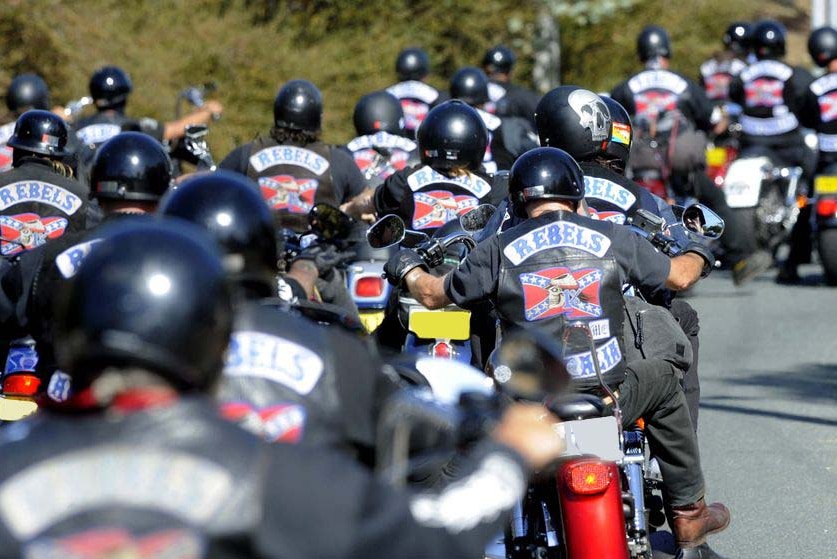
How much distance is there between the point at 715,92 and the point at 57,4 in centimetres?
775

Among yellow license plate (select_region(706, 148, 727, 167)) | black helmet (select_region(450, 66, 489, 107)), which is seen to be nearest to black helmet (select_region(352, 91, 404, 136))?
black helmet (select_region(450, 66, 489, 107))

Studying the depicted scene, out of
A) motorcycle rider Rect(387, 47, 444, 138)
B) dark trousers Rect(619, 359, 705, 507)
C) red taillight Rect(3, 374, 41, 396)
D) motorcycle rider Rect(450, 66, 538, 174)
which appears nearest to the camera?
dark trousers Rect(619, 359, 705, 507)

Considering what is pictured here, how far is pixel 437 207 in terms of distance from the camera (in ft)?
27.0

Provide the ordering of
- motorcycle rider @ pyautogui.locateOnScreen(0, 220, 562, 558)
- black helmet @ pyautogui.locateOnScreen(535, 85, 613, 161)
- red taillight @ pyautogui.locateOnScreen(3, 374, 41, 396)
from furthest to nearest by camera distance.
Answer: black helmet @ pyautogui.locateOnScreen(535, 85, 613, 161) < red taillight @ pyautogui.locateOnScreen(3, 374, 41, 396) < motorcycle rider @ pyautogui.locateOnScreen(0, 220, 562, 558)

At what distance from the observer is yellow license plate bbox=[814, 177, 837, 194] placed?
14.4 meters

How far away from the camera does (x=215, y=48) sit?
69.9ft

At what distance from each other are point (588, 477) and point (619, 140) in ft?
6.97

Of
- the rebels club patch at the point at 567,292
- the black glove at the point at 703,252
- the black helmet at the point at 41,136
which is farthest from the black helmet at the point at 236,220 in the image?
the black helmet at the point at 41,136

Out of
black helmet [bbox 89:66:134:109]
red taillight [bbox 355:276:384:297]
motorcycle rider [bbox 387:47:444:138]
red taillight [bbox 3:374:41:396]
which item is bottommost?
red taillight [bbox 355:276:384:297]

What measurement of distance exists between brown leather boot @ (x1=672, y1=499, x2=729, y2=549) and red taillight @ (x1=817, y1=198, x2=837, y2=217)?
27.4 ft

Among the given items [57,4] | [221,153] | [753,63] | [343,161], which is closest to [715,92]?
[753,63]

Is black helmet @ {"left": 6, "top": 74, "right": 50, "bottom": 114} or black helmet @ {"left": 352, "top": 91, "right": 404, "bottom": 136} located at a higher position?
black helmet @ {"left": 6, "top": 74, "right": 50, "bottom": 114}

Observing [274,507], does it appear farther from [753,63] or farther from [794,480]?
[753,63]

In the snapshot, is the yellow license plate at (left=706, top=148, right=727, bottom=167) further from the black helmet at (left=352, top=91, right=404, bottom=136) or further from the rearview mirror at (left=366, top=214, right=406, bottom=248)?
the rearview mirror at (left=366, top=214, right=406, bottom=248)
